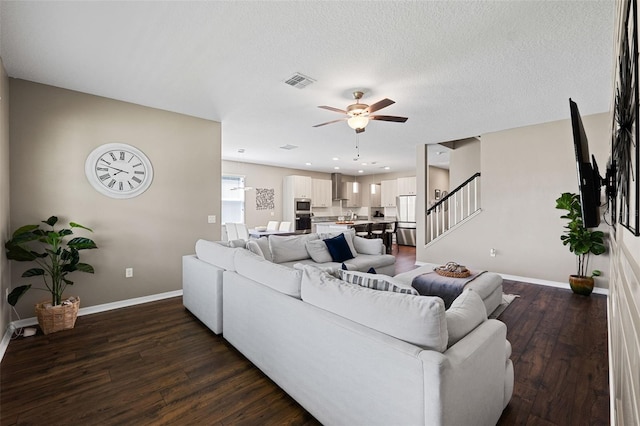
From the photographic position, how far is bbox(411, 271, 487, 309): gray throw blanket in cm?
315

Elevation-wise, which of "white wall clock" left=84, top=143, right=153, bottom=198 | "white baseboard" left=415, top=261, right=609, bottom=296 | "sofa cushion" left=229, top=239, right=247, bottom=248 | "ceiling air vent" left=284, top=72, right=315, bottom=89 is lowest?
"white baseboard" left=415, top=261, right=609, bottom=296

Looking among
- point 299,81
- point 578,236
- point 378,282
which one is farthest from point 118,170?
point 578,236

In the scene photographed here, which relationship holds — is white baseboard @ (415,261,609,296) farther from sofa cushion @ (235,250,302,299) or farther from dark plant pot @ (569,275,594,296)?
sofa cushion @ (235,250,302,299)

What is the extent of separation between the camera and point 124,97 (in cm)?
370

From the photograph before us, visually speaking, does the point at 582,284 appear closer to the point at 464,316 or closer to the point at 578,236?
the point at 578,236

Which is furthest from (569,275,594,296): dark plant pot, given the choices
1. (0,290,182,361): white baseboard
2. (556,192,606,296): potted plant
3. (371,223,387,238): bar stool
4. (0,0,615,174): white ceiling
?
(0,290,182,361): white baseboard

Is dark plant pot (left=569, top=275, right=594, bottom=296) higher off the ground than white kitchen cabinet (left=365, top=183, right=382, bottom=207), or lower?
lower

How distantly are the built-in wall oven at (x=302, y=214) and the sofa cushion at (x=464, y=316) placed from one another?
771cm

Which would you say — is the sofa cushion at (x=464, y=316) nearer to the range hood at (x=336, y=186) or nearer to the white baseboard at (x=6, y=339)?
the white baseboard at (x=6, y=339)

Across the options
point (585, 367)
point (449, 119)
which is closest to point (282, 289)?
point (585, 367)

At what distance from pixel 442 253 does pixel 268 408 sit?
5024 millimetres

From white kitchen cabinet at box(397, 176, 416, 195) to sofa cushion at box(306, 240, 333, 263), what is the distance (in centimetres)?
659

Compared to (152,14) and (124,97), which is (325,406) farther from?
(124,97)

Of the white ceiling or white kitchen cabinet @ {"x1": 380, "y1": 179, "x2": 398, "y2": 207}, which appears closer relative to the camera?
the white ceiling
